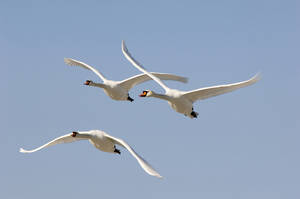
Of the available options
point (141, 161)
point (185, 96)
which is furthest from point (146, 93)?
point (141, 161)

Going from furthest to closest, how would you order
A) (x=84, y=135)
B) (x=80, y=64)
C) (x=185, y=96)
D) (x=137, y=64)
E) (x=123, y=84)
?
(x=80, y=64), (x=137, y=64), (x=123, y=84), (x=84, y=135), (x=185, y=96)

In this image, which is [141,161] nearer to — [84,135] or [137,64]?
[84,135]

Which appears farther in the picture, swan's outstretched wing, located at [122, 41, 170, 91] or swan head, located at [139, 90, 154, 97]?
swan's outstretched wing, located at [122, 41, 170, 91]

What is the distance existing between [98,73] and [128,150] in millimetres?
14328

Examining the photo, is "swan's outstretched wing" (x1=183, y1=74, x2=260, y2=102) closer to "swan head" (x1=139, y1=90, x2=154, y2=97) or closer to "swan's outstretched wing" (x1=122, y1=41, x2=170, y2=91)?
"swan's outstretched wing" (x1=122, y1=41, x2=170, y2=91)

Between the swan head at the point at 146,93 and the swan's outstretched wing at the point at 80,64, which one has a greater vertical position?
the swan's outstretched wing at the point at 80,64

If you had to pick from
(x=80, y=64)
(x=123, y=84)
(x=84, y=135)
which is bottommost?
(x=84, y=135)

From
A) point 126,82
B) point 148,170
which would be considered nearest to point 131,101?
point 126,82

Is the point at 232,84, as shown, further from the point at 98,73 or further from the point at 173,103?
the point at 98,73

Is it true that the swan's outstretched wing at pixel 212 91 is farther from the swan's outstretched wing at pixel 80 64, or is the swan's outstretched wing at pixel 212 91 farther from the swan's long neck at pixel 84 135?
the swan's outstretched wing at pixel 80 64

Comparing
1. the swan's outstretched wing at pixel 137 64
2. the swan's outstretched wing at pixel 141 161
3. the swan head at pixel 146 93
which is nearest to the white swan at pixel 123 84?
the swan's outstretched wing at pixel 137 64

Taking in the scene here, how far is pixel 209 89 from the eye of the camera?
49625 millimetres

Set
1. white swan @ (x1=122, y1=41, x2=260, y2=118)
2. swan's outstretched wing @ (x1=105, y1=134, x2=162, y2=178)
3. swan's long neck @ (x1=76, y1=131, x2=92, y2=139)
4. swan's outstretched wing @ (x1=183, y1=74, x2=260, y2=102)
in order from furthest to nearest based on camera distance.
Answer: swan's long neck @ (x1=76, y1=131, x2=92, y2=139)
white swan @ (x1=122, y1=41, x2=260, y2=118)
swan's outstretched wing @ (x1=183, y1=74, x2=260, y2=102)
swan's outstretched wing @ (x1=105, y1=134, x2=162, y2=178)

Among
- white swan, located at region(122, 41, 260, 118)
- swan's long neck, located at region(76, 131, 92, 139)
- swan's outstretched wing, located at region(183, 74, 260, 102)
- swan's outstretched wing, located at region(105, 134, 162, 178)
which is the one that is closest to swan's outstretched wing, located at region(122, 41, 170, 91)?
white swan, located at region(122, 41, 260, 118)
